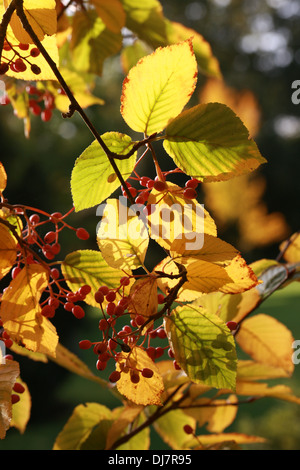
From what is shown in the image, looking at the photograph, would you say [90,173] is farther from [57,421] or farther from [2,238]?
[57,421]

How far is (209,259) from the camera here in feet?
1.11

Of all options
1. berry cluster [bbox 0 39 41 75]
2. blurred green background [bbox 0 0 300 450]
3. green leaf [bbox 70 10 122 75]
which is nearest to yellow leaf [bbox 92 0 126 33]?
green leaf [bbox 70 10 122 75]

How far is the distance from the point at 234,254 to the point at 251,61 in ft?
42.3

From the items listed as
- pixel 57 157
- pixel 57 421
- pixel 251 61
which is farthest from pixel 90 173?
pixel 251 61

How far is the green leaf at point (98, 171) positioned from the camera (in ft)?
1.20

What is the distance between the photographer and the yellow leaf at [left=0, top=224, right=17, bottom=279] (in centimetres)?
36

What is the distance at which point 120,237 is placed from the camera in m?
0.38

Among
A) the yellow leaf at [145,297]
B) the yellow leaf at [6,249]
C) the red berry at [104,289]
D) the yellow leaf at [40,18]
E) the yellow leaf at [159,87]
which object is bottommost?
the red berry at [104,289]

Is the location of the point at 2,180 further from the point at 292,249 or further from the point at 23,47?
the point at 292,249

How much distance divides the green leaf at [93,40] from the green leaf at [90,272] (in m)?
0.33

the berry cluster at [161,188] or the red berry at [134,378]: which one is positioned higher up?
the berry cluster at [161,188]

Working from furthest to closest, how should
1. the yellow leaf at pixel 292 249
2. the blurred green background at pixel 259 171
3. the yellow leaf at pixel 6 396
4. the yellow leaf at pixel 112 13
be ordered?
the blurred green background at pixel 259 171
the yellow leaf at pixel 292 249
the yellow leaf at pixel 112 13
the yellow leaf at pixel 6 396

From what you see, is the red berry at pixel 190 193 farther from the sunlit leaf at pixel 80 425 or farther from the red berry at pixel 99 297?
the sunlit leaf at pixel 80 425

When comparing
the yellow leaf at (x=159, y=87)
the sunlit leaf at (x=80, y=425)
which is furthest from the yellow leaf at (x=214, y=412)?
the yellow leaf at (x=159, y=87)
